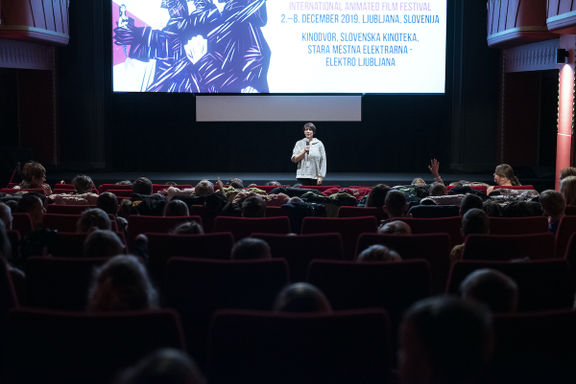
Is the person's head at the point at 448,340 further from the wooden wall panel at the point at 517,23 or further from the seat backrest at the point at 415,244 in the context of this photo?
the wooden wall panel at the point at 517,23

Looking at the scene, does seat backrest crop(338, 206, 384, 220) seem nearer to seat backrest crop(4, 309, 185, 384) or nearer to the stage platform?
seat backrest crop(4, 309, 185, 384)

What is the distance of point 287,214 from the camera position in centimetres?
592

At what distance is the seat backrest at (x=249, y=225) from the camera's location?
→ 4902 millimetres

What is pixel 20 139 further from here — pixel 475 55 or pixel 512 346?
pixel 512 346

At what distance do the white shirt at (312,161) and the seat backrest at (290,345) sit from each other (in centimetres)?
859

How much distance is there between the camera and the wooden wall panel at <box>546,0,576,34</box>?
9.00 metres

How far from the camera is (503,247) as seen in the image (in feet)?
13.0

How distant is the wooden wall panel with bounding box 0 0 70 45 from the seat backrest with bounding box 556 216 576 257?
880 centimetres

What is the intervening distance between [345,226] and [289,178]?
7799 millimetres

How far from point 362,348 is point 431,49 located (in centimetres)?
1110

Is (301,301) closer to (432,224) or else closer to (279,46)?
(432,224)

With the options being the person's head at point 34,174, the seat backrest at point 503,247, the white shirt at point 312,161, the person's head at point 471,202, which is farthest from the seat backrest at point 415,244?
the white shirt at point 312,161

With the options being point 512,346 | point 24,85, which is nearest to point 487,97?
point 24,85

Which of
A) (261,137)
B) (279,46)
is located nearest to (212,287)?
(279,46)
